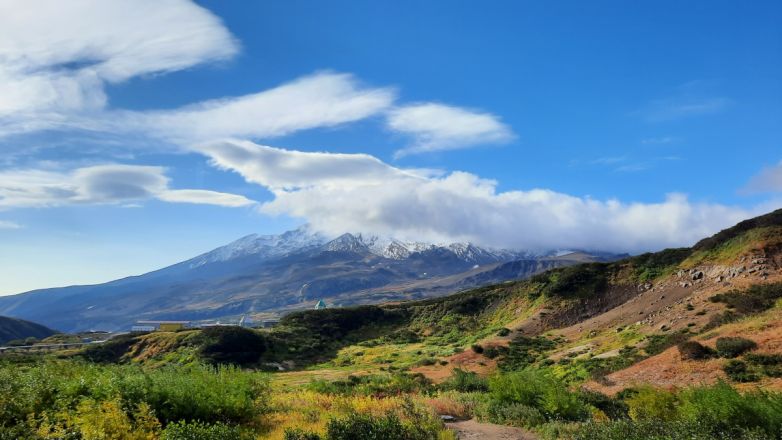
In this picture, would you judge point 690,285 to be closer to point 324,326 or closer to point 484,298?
point 484,298

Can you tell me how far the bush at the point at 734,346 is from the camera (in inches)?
1101

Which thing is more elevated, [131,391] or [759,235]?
[759,235]

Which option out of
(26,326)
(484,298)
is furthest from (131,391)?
(26,326)

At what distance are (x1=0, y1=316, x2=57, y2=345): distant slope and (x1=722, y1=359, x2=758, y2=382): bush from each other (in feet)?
666

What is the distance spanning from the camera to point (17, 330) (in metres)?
174

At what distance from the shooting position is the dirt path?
14.1 meters

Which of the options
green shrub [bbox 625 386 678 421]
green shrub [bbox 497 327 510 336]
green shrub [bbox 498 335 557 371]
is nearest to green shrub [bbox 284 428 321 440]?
green shrub [bbox 625 386 678 421]

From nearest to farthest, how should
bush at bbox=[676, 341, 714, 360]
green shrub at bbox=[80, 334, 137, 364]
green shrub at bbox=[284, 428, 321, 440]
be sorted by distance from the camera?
green shrub at bbox=[284, 428, 321, 440]
bush at bbox=[676, 341, 714, 360]
green shrub at bbox=[80, 334, 137, 364]

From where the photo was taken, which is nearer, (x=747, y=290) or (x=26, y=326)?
(x=747, y=290)

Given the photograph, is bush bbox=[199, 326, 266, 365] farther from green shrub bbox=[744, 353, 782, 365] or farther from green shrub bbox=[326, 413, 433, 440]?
green shrub bbox=[744, 353, 782, 365]

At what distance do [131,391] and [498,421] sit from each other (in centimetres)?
1217

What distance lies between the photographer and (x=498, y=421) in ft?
54.3

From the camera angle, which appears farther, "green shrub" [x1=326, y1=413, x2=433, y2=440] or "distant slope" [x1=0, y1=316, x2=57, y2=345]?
"distant slope" [x1=0, y1=316, x2=57, y2=345]

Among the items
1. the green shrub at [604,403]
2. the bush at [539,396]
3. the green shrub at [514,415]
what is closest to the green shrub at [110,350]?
the bush at [539,396]
